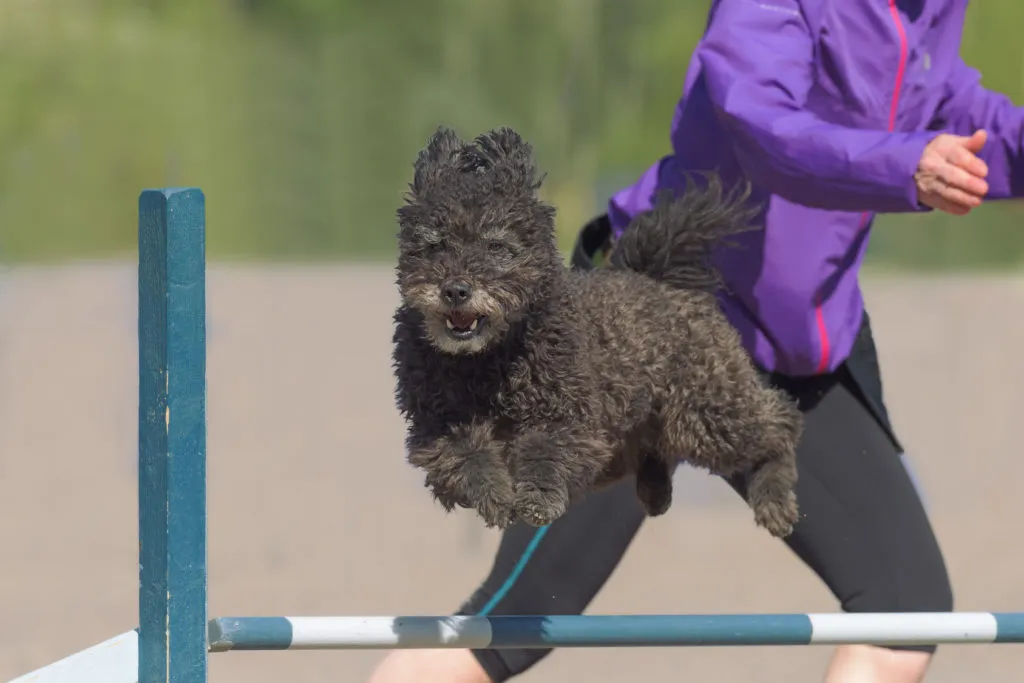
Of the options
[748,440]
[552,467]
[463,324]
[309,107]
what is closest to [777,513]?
[748,440]

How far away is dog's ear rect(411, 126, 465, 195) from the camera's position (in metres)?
2.44

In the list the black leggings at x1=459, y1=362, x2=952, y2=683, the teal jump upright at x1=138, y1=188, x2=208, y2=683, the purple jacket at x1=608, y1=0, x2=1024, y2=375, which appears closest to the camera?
the teal jump upright at x1=138, y1=188, x2=208, y2=683

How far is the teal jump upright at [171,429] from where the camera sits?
2285 millimetres

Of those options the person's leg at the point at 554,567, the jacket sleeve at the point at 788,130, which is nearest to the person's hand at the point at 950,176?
the jacket sleeve at the point at 788,130

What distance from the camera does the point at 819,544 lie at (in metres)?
3.11

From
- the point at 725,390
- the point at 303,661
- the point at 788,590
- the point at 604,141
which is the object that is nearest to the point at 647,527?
the point at 788,590

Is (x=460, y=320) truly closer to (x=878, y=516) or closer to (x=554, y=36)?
(x=878, y=516)

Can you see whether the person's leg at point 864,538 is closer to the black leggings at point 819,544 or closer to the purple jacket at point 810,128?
the black leggings at point 819,544

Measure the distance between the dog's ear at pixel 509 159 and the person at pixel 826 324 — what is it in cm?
50

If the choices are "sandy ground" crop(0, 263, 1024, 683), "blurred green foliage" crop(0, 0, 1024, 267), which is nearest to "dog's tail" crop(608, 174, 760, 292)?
"sandy ground" crop(0, 263, 1024, 683)

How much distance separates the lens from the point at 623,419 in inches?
104

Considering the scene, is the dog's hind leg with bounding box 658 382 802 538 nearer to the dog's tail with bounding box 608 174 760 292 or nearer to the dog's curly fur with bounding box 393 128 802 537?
the dog's curly fur with bounding box 393 128 802 537

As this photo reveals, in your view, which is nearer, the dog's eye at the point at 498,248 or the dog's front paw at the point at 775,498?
the dog's eye at the point at 498,248

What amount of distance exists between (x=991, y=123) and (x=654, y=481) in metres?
0.97
